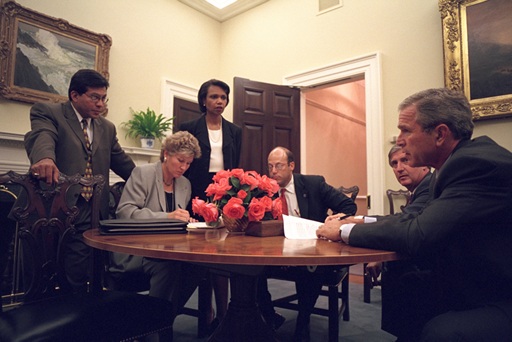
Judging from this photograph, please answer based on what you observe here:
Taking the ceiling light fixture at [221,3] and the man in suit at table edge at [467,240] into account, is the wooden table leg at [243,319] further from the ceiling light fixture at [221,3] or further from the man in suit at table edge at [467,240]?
the ceiling light fixture at [221,3]

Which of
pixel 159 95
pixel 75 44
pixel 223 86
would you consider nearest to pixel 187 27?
pixel 159 95

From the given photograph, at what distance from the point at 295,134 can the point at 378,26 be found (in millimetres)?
1619

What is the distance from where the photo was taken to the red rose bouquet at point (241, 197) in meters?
1.49

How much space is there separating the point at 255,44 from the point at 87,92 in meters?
3.66

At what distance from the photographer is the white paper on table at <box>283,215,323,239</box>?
144 cm

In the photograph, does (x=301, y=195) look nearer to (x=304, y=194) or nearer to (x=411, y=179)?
(x=304, y=194)

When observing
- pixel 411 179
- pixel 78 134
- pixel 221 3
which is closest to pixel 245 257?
pixel 411 179

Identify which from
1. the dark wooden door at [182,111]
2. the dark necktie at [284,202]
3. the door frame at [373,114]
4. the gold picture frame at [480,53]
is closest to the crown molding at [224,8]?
the dark wooden door at [182,111]

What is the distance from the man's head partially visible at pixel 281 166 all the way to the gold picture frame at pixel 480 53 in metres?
2.04

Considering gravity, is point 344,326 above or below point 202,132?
below

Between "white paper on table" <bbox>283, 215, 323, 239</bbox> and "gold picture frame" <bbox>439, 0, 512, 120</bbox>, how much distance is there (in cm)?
267

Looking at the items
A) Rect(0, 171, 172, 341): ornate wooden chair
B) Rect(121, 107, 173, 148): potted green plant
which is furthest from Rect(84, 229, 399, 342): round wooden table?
Rect(121, 107, 173, 148): potted green plant

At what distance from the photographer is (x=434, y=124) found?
1234 millimetres

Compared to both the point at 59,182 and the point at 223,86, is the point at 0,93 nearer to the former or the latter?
the point at 223,86
